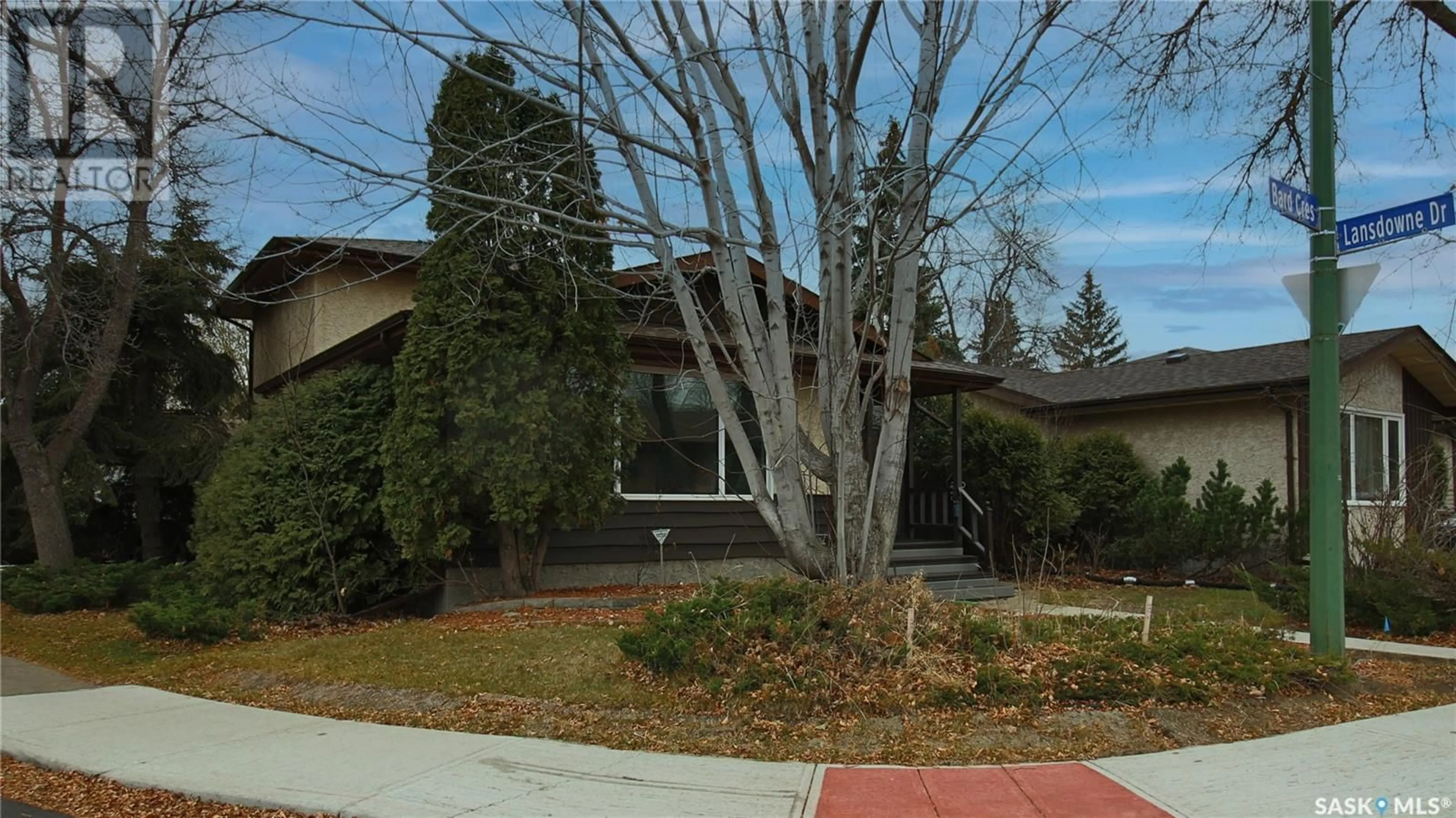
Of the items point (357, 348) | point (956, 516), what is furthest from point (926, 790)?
point (956, 516)

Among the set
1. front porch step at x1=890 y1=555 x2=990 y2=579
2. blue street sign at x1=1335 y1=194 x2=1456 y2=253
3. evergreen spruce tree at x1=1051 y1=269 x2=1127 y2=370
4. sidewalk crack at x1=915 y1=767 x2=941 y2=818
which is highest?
evergreen spruce tree at x1=1051 y1=269 x2=1127 y2=370

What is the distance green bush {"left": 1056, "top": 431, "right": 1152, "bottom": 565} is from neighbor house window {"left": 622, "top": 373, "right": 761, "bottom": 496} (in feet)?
22.9

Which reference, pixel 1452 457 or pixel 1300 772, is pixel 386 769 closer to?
pixel 1300 772

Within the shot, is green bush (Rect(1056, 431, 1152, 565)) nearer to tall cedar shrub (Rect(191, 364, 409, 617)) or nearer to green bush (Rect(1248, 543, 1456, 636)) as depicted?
green bush (Rect(1248, 543, 1456, 636))

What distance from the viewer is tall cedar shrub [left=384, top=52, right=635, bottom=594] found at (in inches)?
398

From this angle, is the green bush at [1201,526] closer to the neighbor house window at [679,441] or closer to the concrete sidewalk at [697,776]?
the neighbor house window at [679,441]

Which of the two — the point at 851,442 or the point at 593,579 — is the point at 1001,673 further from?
the point at 593,579

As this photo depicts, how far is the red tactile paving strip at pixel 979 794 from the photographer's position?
455 cm

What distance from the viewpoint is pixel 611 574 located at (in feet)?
40.5

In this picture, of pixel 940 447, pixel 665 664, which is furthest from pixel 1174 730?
pixel 940 447

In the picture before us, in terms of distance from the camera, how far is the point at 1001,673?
6.21 m

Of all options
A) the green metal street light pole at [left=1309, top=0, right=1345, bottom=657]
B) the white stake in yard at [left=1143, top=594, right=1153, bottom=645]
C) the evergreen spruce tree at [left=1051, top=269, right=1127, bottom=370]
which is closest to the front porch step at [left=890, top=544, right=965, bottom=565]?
the white stake in yard at [left=1143, top=594, right=1153, bottom=645]

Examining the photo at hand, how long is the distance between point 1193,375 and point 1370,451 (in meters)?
3.36

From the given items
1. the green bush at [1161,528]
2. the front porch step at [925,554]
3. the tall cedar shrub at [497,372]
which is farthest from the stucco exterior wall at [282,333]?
the green bush at [1161,528]
